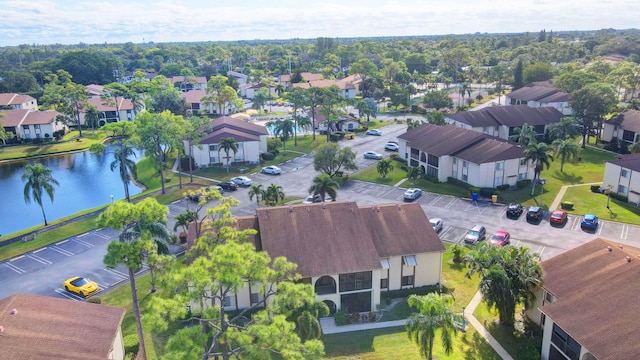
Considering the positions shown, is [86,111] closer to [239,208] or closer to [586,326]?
[239,208]

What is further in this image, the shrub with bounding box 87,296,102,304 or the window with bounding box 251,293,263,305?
the window with bounding box 251,293,263,305

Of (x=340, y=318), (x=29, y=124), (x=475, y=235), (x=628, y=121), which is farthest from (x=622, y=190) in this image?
(x=29, y=124)

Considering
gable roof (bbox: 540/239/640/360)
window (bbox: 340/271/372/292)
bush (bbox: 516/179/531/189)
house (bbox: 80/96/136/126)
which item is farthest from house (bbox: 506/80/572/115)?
house (bbox: 80/96/136/126)

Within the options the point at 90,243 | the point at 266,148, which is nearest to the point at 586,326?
the point at 90,243

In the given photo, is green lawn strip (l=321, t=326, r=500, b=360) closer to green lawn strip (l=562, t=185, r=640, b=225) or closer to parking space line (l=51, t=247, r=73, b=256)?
parking space line (l=51, t=247, r=73, b=256)

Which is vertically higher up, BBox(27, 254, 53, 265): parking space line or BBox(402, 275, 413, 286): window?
BBox(402, 275, 413, 286): window

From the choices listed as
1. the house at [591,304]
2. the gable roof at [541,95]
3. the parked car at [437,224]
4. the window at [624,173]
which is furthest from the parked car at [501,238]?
the gable roof at [541,95]
